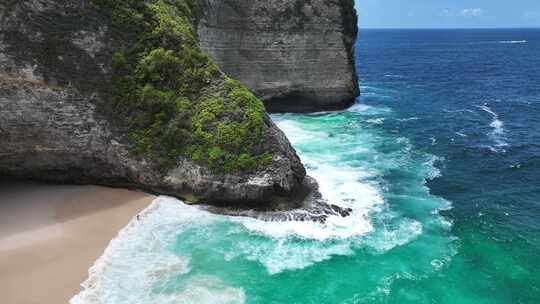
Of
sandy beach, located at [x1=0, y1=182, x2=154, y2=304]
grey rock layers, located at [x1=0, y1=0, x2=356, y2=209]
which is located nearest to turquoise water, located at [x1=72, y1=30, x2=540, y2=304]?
sandy beach, located at [x1=0, y1=182, x2=154, y2=304]

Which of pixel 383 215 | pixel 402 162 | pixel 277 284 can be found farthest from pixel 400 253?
pixel 402 162

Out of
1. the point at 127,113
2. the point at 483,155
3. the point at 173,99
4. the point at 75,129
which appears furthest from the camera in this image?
the point at 483,155

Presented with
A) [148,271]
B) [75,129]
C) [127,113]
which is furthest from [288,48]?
[148,271]

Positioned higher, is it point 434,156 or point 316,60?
point 316,60

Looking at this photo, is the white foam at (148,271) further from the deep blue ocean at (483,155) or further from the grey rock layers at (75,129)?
the deep blue ocean at (483,155)

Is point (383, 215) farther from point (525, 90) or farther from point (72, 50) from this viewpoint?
point (525, 90)

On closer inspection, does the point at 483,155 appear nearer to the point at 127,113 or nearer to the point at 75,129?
the point at 127,113

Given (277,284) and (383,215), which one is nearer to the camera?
(277,284)
